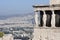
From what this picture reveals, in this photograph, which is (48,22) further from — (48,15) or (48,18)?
(48,15)

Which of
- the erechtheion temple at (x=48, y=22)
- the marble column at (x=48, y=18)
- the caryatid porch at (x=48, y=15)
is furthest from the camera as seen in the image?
the marble column at (x=48, y=18)

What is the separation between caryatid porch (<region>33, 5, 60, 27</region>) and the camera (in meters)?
25.4

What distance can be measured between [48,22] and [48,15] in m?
0.46

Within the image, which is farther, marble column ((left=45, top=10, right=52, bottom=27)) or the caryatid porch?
marble column ((left=45, top=10, right=52, bottom=27))

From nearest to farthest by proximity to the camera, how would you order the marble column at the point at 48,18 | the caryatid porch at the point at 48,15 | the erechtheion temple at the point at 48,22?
the erechtheion temple at the point at 48,22 → the caryatid porch at the point at 48,15 → the marble column at the point at 48,18

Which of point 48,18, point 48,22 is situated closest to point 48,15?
point 48,18

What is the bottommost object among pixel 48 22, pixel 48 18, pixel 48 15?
pixel 48 22

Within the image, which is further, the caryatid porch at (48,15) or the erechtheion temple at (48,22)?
the caryatid porch at (48,15)

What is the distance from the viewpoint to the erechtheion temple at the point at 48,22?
2495cm

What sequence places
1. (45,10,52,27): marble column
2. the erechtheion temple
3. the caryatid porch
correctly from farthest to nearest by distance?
(45,10,52,27): marble column → the caryatid porch → the erechtheion temple

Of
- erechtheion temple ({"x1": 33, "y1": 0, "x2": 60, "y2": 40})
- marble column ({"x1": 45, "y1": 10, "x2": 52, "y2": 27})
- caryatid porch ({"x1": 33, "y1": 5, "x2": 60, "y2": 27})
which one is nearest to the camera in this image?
erechtheion temple ({"x1": 33, "y1": 0, "x2": 60, "y2": 40})

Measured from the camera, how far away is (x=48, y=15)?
26.9 meters

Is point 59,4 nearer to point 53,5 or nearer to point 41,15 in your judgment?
point 53,5

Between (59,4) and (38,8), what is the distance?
1673mm
